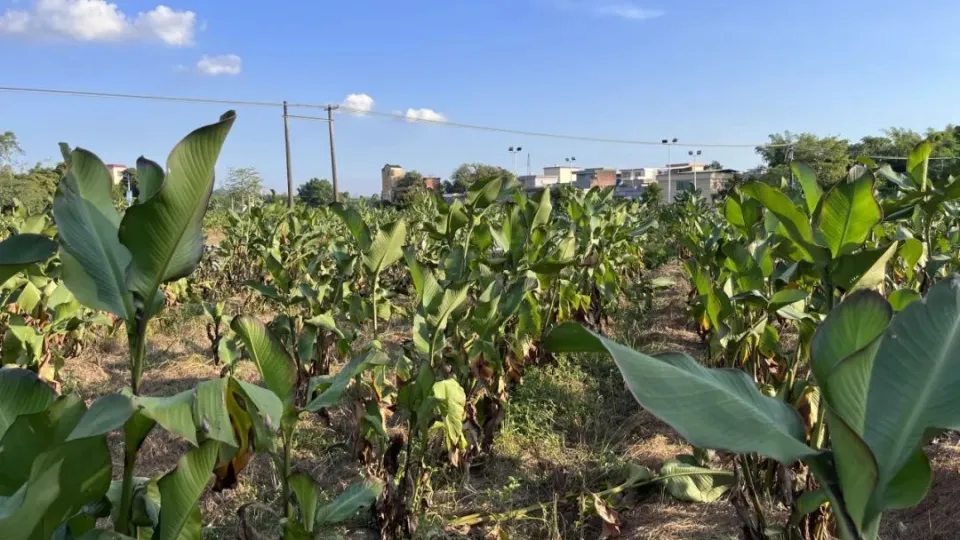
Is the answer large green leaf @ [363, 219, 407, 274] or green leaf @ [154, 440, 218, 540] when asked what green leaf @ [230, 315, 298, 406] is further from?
large green leaf @ [363, 219, 407, 274]

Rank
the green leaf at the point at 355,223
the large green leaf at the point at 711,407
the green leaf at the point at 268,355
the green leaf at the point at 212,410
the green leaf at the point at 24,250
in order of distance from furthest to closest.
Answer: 1. the green leaf at the point at 355,223
2. the green leaf at the point at 268,355
3. the green leaf at the point at 24,250
4. the green leaf at the point at 212,410
5. the large green leaf at the point at 711,407

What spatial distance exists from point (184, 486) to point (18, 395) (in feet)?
1.14

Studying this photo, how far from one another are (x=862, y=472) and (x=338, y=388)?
1120 millimetres

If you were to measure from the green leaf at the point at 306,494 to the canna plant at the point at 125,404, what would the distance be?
0.18 metres

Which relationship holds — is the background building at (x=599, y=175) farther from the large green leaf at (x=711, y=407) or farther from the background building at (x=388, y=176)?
the large green leaf at (x=711, y=407)

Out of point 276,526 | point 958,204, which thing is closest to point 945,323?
point 276,526

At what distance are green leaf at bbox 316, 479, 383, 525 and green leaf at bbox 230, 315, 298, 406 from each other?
417 millimetres

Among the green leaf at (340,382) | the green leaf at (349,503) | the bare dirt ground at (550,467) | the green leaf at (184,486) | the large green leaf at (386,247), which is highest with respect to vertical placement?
the large green leaf at (386,247)

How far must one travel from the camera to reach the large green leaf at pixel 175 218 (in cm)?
124

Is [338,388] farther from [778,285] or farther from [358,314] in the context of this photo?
[358,314]

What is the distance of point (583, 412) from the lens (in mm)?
4301

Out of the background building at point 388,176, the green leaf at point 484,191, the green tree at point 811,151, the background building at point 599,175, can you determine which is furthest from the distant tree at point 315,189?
the green leaf at point 484,191

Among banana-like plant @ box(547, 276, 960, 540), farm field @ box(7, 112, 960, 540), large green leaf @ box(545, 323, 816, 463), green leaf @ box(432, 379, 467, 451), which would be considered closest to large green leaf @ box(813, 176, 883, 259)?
farm field @ box(7, 112, 960, 540)

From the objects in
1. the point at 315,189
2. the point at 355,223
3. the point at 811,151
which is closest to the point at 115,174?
the point at 315,189
